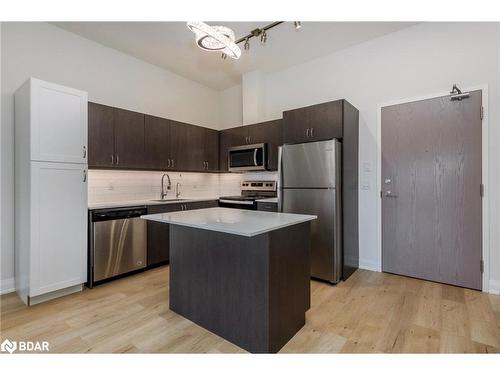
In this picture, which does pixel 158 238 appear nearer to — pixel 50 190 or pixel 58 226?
pixel 58 226

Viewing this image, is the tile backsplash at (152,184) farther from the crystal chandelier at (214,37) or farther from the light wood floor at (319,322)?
the crystal chandelier at (214,37)

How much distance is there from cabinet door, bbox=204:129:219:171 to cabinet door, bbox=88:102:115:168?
1.55m

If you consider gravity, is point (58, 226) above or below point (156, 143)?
below

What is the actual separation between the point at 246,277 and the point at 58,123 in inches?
93.5

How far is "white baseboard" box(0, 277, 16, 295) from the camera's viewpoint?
A: 267 cm

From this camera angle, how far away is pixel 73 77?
10.4 feet

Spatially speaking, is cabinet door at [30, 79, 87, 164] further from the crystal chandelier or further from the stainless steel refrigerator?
the stainless steel refrigerator

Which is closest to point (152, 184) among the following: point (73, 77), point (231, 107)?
point (73, 77)

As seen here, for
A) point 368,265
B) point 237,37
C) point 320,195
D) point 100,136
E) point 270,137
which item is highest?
point 237,37

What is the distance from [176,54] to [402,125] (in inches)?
123

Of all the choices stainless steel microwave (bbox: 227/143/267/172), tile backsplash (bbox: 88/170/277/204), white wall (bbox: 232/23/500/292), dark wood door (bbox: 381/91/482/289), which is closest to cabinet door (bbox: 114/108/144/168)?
tile backsplash (bbox: 88/170/277/204)
